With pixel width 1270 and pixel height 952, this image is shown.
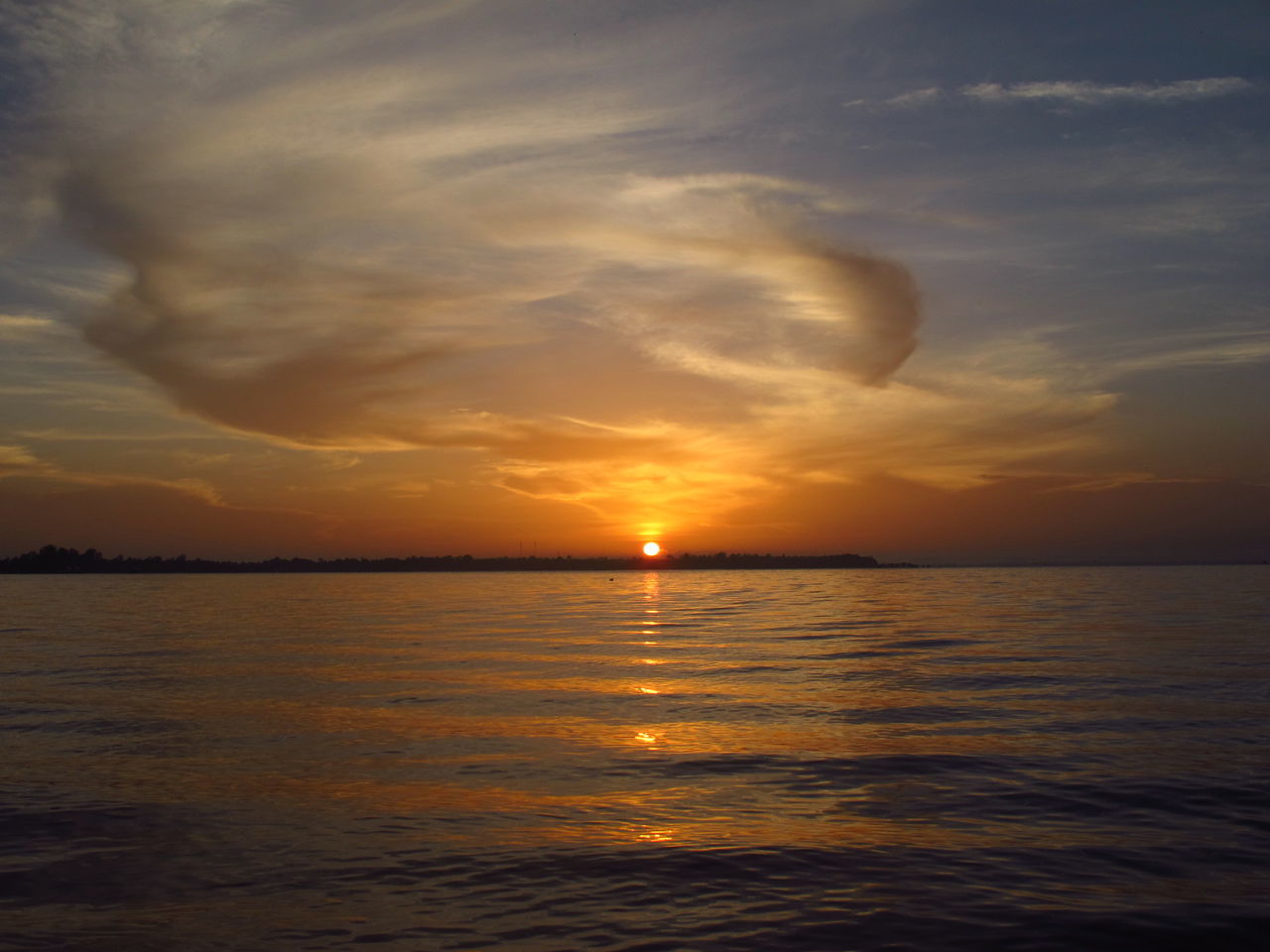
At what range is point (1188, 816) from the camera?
14.3m

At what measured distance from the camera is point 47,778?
56.7 ft

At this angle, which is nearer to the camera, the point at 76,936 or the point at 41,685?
the point at 76,936

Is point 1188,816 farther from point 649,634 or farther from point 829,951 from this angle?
point 649,634

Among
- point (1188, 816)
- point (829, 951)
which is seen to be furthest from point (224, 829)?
point (1188, 816)

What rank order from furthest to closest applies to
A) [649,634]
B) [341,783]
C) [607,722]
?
[649,634] < [607,722] < [341,783]

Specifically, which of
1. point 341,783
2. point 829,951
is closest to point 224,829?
point 341,783

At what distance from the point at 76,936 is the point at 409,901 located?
351 centimetres

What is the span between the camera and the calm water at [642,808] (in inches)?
409

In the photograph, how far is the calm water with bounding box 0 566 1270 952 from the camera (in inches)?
409

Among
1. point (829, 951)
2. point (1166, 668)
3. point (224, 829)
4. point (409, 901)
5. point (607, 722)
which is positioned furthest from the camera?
point (1166, 668)

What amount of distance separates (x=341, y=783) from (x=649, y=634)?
121 ft

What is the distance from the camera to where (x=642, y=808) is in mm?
15047

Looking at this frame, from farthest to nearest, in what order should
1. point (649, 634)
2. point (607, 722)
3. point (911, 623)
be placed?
point (911, 623), point (649, 634), point (607, 722)

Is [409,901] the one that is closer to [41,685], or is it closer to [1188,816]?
[1188,816]
